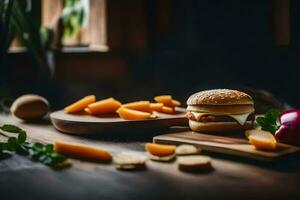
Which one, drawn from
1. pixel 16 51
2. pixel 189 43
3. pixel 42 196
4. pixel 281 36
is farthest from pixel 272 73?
pixel 42 196

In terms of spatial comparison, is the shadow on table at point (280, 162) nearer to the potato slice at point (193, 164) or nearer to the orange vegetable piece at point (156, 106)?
the potato slice at point (193, 164)

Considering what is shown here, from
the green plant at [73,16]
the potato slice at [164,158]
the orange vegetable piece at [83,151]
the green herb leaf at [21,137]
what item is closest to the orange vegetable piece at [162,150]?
the potato slice at [164,158]

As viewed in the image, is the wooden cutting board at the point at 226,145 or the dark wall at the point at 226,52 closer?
the wooden cutting board at the point at 226,145

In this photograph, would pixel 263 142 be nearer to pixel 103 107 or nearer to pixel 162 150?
pixel 162 150

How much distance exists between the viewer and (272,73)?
2564 millimetres

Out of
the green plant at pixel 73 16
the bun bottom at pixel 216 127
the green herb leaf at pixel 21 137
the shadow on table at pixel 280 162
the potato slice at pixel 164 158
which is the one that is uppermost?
the green plant at pixel 73 16

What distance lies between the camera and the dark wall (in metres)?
2.53

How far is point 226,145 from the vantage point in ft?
4.33

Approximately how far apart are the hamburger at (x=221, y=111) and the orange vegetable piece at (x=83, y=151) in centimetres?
34

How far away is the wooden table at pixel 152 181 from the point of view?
102cm

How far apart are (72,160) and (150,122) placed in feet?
1.37

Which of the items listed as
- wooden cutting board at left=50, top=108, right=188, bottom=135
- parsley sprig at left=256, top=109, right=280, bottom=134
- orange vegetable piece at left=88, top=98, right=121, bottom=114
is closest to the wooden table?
parsley sprig at left=256, top=109, right=280, bottom=134

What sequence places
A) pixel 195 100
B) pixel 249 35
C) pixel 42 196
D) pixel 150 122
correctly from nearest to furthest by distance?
1. pixel 42 196
2. pixel 195 100
3. pixel 150 122
4. pixel 249 35

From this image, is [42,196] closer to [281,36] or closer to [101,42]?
[281,36]
